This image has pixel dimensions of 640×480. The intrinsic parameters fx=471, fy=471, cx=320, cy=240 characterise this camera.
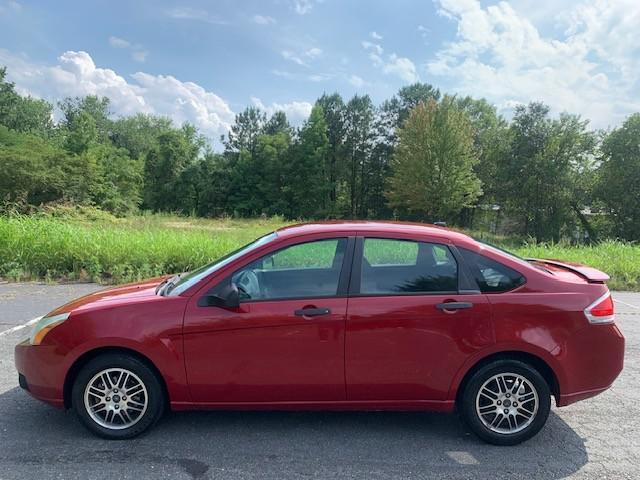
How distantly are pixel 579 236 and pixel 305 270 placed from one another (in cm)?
4578

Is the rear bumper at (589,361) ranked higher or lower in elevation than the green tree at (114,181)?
lower

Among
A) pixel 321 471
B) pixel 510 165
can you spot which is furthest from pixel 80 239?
pixel 510 165

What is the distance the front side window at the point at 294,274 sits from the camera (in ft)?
11.5

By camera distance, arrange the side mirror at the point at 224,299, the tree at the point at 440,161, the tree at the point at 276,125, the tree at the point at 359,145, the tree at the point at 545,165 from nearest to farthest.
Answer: the side mirror at the point at 224,299, the tree at the point at 545,165, the tree at the point at 440,161, the tree at the point at 359,145, the tree at the point at 276,125

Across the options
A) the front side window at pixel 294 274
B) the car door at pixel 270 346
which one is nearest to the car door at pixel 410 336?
the car door at pixel 270 346

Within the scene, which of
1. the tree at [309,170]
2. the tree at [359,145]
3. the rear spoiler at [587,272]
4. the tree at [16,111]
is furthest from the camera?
the tree at [359,145]

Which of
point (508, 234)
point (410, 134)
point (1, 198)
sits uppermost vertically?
point (410, 134)

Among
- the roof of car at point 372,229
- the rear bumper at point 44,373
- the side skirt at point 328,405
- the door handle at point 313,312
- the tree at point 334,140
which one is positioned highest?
the tree at point 334,140

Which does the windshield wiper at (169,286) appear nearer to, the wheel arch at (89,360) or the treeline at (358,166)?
the wheel arch at (89,360)

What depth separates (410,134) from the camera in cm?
4988

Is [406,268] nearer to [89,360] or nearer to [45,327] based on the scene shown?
[89,360]

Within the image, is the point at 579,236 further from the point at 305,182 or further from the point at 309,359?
the point at 309,359

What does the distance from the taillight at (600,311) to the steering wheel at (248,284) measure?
8.11 ft

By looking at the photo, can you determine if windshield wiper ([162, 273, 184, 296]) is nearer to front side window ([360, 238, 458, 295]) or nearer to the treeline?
front side window ([360, 238, 458, 295])
